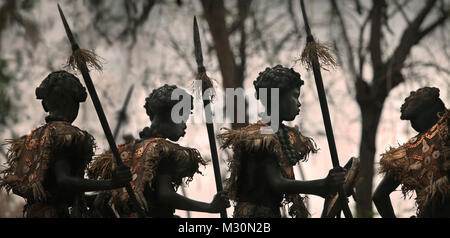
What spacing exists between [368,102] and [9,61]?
807 centimetres

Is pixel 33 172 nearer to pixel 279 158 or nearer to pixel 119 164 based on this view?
pixel 119 164

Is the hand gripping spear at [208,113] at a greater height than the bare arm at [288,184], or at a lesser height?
greater

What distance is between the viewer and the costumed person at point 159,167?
307 inches

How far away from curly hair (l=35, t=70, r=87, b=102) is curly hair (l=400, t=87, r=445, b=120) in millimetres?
3087

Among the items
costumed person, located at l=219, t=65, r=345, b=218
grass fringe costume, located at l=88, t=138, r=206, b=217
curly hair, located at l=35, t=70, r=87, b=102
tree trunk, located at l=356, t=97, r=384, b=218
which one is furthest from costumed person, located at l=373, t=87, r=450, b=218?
tree trunk, located at l=356, t=97, r=384, b=218

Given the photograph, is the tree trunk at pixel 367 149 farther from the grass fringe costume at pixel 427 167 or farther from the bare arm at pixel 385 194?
the grass fringe costume at pixel 427 167

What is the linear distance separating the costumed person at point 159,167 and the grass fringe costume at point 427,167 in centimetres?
170

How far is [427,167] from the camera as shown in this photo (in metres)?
7.80

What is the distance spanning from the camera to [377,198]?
830 centimetres

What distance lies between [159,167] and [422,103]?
2543 millimetres

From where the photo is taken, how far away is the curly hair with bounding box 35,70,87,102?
7926 mm

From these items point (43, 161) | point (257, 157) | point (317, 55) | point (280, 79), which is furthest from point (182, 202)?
point (317, 55)

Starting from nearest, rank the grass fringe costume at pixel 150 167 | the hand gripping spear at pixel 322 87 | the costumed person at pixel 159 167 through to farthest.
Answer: the hand gripping spear at pixel 322 87 → the costumed person at pixel 159 167 → the grass fringe costume at pixel 150 167

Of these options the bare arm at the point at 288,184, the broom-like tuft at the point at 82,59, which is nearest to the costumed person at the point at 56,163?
the broom-like tuft at the point at 82,59
